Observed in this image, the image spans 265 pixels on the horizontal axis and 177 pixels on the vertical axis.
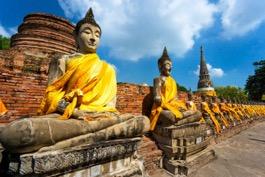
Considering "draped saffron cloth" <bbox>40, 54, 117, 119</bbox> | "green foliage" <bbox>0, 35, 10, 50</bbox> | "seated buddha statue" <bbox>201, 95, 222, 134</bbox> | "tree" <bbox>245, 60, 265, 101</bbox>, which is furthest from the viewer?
"tree" <bbox>245, 60, 265, 101</bbox>

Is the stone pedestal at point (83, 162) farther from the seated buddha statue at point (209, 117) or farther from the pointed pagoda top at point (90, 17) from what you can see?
the seated buddha statue at point (209, 117)

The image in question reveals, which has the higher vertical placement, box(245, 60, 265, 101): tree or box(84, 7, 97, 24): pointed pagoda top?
box(245, 60, 265, 101): tree

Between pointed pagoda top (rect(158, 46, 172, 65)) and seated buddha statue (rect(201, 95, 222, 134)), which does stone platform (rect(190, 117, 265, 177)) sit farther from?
pointed pagoda top (rect(158, 46, 172, 65))

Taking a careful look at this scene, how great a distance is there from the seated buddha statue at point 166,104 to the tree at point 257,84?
46.2m

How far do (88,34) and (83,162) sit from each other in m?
2.26

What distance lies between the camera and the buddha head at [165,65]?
6.02 m

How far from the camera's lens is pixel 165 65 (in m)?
6.01

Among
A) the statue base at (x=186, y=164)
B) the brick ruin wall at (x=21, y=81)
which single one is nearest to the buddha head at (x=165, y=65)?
the statue base at (x=186, y=164)

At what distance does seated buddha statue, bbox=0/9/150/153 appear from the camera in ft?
7.76

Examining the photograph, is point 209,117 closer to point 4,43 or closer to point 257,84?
point 4,43

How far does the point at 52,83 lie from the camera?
11.8 feet

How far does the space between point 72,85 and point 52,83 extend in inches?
12.5

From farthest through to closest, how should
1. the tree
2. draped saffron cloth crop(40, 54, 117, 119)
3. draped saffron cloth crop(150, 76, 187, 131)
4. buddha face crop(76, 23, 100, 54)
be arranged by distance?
the tree < draped saffron cloth crop(150, 76, 187, 131) < buddha face crop(76, 23, 100, 54) < draped saffron cloth crop(40, 54, 117, 119)

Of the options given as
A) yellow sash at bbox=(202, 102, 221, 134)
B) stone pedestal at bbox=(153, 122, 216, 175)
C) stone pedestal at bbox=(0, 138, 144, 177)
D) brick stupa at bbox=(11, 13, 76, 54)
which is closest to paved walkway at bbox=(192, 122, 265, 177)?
stone pedestal at bbox=(153, 122, 216, 175)
